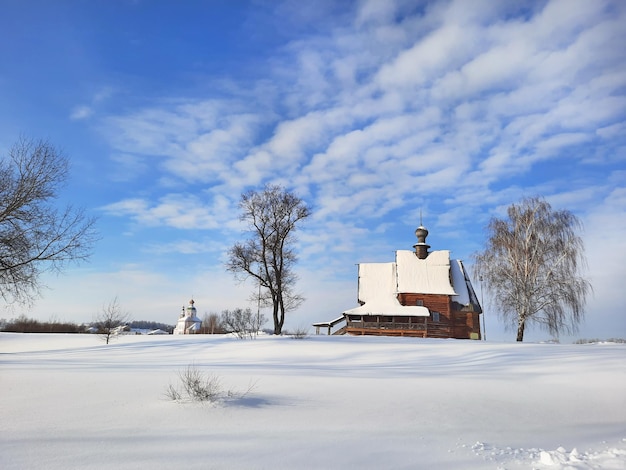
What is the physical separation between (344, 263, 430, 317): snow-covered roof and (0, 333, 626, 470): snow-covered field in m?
24.2

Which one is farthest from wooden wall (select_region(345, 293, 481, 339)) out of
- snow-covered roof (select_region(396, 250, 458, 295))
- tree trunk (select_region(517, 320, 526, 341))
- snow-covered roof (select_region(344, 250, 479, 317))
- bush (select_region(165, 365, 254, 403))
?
bush (select_region(165, 365, 254, 403))

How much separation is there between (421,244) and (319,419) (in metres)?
37.8

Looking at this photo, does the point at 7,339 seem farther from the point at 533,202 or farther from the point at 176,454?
the point at 533,202

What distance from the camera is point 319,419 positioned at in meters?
7.38

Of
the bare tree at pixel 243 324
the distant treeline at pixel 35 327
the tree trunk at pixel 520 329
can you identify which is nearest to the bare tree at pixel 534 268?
the tree trunk at pixel 520 329

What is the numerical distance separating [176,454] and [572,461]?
5.07m

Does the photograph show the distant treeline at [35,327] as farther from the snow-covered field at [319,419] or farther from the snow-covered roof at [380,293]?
the snow-covered field at [319,419]

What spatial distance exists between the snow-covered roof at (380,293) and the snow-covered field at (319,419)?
24.2 m

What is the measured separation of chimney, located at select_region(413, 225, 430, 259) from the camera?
43500 mm

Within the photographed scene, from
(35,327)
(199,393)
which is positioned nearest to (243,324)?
(199,393)

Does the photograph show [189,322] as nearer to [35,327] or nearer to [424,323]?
[35,327]

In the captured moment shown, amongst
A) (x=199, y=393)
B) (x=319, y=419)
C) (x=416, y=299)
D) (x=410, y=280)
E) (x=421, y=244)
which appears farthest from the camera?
(x=421, y=244)

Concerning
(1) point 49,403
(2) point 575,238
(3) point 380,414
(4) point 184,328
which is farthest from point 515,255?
(4) point 184,328

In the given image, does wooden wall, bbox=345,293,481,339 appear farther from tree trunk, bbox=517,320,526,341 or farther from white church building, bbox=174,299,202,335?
white church building, bbox=174,299,202,335
